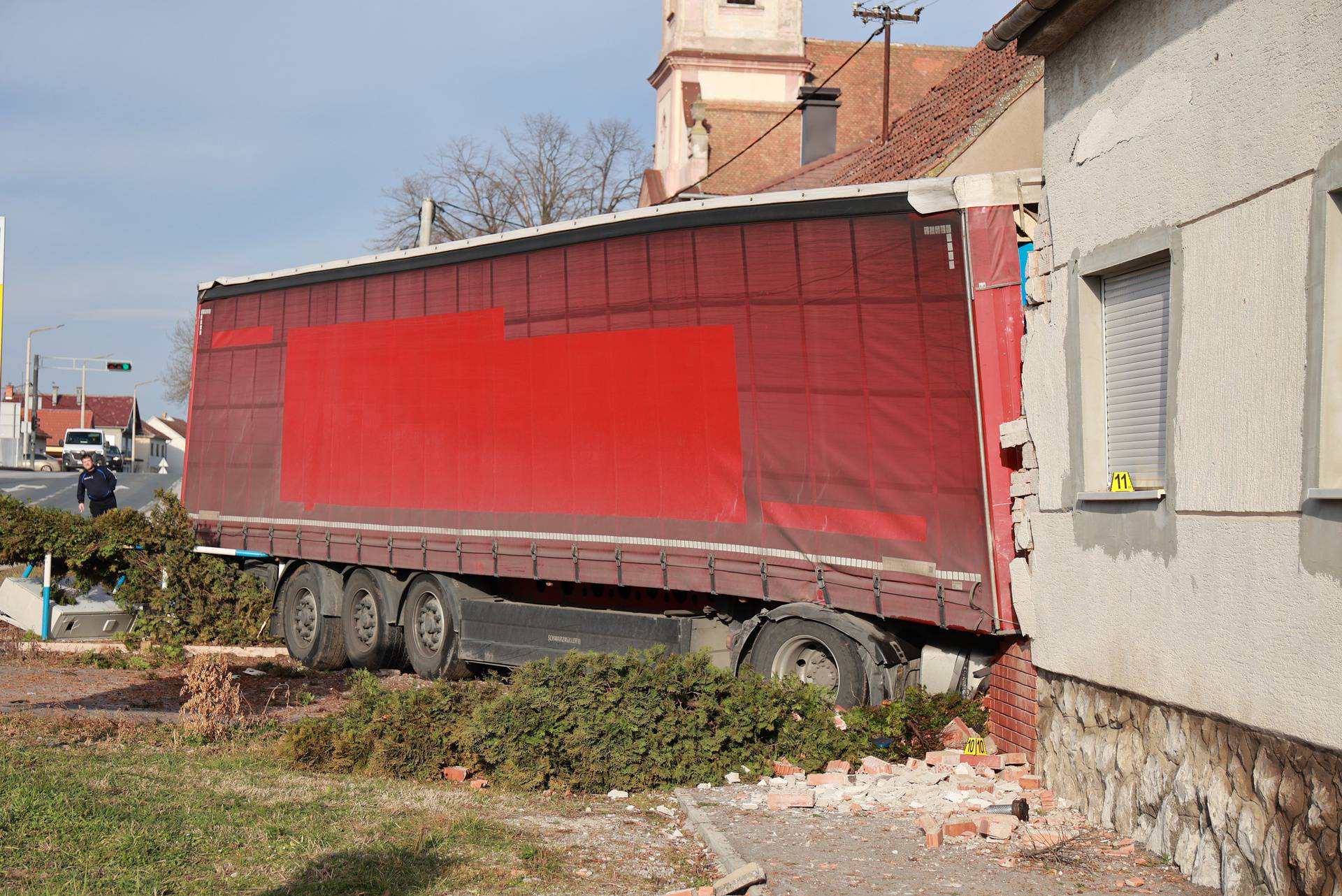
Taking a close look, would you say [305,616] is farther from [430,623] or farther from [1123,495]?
[1123,495]

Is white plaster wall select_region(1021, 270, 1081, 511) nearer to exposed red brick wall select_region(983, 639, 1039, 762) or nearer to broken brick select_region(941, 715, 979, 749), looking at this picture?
exposed red brick wall select_region(983, 639, 1039, 762)

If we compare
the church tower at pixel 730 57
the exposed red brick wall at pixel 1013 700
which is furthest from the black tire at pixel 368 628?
the church tower at pixel 730 57

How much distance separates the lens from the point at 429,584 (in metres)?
14.2

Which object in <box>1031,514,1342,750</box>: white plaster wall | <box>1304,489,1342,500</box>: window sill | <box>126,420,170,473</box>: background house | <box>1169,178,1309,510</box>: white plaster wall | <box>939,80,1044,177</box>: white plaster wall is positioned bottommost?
<box>1031,514,1342,750</box>: white plaster wall

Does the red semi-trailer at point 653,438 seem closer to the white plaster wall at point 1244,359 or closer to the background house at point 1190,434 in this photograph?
the background house at point 1190,434

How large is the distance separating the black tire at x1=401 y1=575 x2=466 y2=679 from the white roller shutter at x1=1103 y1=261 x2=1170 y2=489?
7.89m

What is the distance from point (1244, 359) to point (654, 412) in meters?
5.79

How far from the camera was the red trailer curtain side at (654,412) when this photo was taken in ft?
30.1

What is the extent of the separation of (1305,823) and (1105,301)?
3277 millimetres

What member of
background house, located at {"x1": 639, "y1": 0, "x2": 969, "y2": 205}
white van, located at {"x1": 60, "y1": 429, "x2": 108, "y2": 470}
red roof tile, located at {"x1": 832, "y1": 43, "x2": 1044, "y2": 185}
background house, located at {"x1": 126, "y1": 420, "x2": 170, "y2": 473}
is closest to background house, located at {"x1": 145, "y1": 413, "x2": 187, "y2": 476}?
background house, located at {"x1": 126, "y1": 420, "x2": 170, "y2": 473}

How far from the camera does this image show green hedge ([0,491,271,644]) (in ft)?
54.2

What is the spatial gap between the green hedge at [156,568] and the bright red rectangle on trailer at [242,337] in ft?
6.60

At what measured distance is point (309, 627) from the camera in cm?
1603

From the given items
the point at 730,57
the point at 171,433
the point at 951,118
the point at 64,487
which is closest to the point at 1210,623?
the point at 951,118
